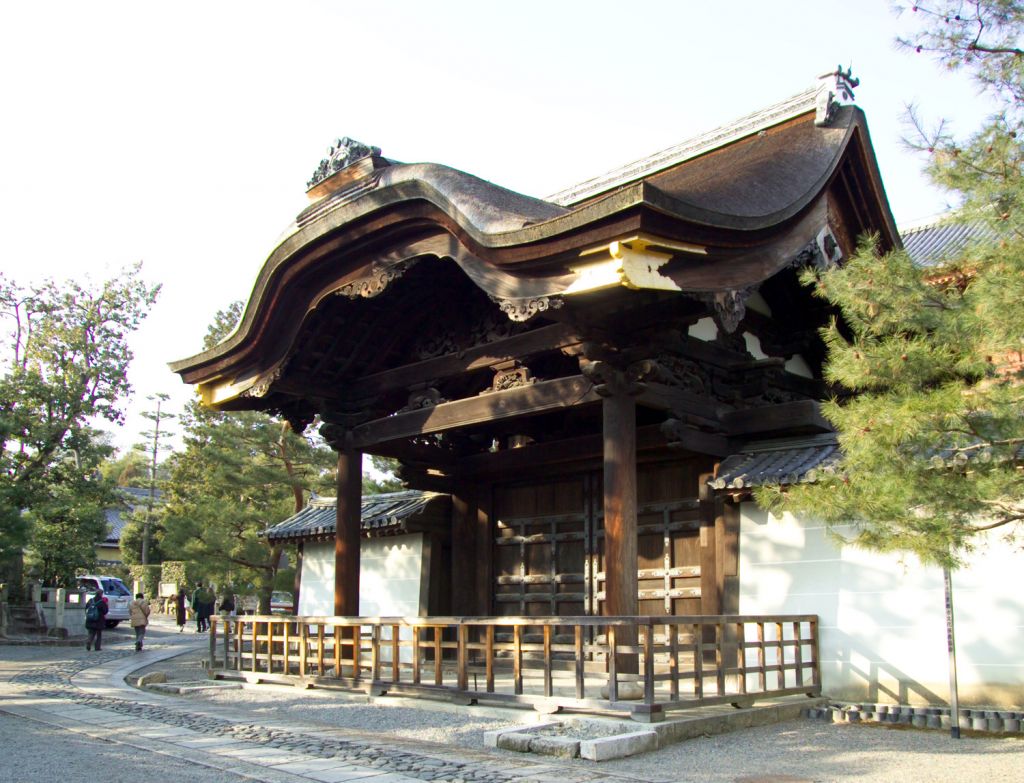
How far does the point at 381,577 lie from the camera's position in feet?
48.6

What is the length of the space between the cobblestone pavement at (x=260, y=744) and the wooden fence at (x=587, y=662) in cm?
116

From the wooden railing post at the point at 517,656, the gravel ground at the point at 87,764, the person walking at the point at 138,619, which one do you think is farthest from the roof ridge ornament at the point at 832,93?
the person walking at the point at 138,619

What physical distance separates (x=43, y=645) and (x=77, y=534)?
7.48 m

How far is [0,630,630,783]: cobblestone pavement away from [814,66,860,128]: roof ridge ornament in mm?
8213

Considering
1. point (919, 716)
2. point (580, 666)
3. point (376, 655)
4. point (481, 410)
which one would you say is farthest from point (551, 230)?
point (919, 716)

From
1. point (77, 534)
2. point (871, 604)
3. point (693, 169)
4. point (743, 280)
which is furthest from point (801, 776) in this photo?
point (77, 534)

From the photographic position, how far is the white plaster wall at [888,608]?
28.9 ft

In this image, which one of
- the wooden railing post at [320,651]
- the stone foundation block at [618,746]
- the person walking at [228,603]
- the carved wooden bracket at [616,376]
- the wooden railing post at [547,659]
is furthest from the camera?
the person walking at [228,603]

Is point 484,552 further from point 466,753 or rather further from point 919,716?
point 919,716

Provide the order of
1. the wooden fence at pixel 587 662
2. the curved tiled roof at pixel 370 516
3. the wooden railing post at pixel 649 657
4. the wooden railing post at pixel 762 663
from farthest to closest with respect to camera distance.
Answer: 1. the curved tiled roof at pixel 370 516
2. the wooden railing post at pixel 762 663
3. the wooden fence at pixel 587 662
4. the wooden railing post at pixel 649 657

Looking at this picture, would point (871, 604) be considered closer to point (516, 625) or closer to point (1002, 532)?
point (1002, 532)

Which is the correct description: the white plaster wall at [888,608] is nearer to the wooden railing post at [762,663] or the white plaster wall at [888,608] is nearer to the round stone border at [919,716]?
the round stone border at [919,716]

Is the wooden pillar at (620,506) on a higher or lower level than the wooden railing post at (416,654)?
higher

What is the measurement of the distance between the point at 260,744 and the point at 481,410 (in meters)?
4.16
